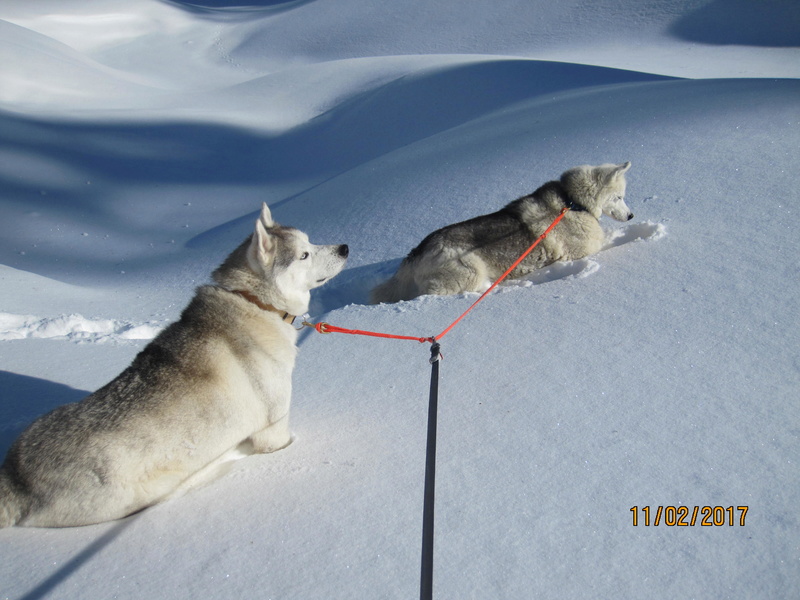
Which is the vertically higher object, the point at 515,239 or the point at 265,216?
the point at 515,239

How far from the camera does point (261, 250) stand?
304 cm

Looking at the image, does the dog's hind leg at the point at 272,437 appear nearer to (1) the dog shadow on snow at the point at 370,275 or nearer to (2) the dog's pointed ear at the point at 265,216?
(2) the dog's pointed ear at the point at 265,216

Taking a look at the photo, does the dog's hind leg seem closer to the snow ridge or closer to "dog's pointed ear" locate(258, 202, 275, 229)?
"dog's pointed ear" locate(258, 202, 275, 229)

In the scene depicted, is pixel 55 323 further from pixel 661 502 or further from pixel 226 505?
pixel 661 502

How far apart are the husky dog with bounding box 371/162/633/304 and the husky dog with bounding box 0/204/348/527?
1.82 m

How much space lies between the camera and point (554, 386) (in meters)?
3.39

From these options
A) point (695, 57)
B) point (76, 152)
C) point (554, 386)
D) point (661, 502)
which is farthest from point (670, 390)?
point (695, 57)

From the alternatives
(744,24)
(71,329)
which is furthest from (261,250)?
(744,24)

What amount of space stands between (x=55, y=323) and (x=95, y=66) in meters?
16.6

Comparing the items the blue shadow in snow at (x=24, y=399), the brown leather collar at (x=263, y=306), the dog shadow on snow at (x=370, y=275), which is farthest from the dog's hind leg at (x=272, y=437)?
the dog shadow on snow at (x=370, y=275)

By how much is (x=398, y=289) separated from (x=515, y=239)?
1105mm

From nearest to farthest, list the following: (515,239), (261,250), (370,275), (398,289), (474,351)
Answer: (261,250) < (474,351) < (515,239) < (398,289) < (370,275)

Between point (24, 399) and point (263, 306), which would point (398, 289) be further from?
point (24, 399)

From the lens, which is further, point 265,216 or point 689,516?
point 265,216
